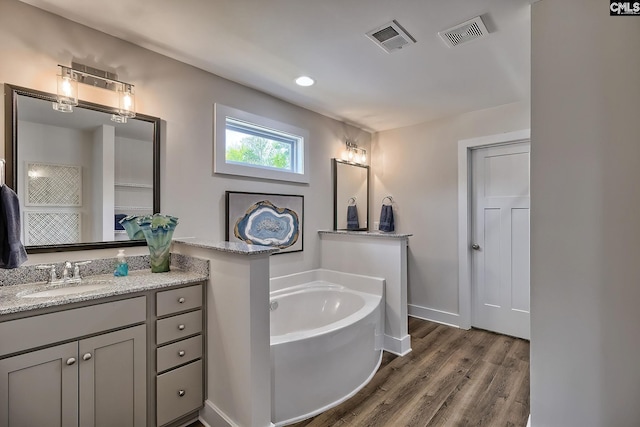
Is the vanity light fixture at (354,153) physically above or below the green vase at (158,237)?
above

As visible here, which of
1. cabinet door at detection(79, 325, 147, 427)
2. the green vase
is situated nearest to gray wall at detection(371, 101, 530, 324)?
the green vase

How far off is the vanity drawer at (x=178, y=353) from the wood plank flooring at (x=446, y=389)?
0.78m

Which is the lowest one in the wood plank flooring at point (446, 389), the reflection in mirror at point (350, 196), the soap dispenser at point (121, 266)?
the wood plank flooring at point (446, 389)

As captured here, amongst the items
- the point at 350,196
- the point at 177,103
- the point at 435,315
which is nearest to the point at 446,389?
the point at 435,315

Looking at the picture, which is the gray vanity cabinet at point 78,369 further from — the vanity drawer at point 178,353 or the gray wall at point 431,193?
the gray wall at point 431,193

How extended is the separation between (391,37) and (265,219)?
5.90 feet

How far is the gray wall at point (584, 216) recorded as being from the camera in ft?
4.50

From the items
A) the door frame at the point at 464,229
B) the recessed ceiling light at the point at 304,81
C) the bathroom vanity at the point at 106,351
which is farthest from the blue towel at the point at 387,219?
the bathroom vanity at the point at 106,351

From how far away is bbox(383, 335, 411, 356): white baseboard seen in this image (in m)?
2.73

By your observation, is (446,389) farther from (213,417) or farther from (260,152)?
(260,152)

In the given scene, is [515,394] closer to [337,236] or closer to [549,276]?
[549,276]

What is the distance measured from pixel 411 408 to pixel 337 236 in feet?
5.69

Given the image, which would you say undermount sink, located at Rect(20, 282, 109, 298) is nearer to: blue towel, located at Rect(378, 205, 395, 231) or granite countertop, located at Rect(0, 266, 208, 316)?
granite countertop, located at Rect(0, 266, 208, 316)

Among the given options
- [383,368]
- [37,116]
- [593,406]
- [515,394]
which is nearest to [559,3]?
[593,406]
